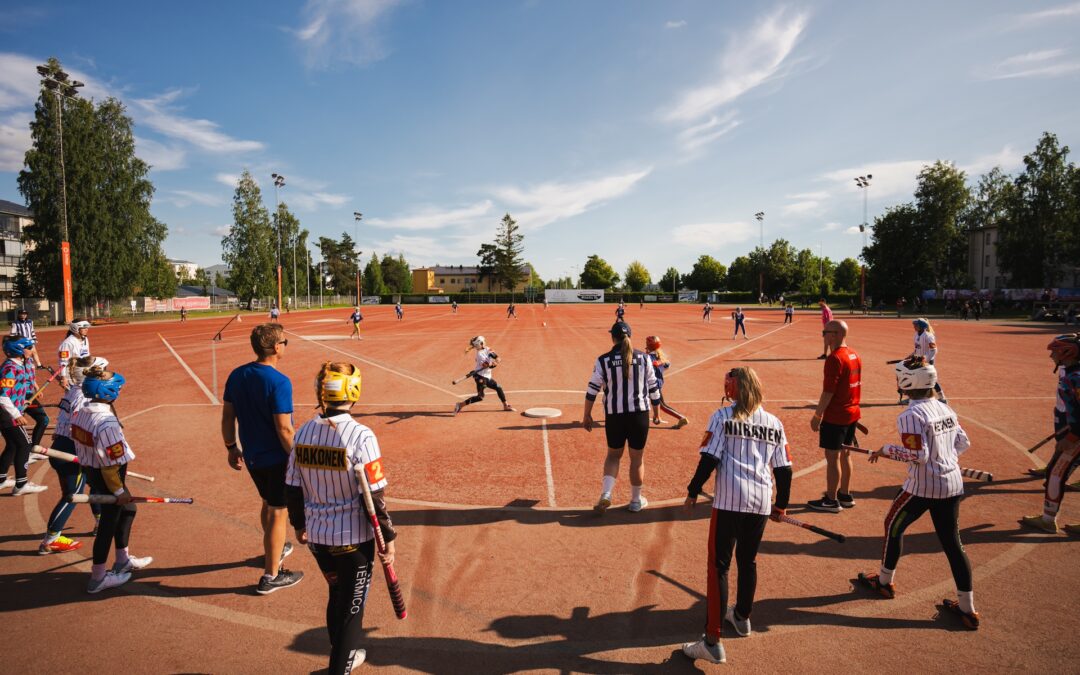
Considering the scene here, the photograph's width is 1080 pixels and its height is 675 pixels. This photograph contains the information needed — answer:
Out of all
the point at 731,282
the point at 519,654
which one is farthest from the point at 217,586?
A: the point at 731,282

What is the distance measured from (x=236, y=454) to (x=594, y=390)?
4.27m

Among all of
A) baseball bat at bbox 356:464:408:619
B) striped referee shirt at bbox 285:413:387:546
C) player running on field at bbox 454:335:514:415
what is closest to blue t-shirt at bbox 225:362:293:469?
striped referee shirt at bbox 285:413:387:546

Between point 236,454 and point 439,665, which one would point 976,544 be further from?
point 236,454

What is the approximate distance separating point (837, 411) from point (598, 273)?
13558 centimetres

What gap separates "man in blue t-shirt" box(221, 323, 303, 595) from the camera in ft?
15.3

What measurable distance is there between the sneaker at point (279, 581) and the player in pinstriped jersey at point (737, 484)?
13.3ft

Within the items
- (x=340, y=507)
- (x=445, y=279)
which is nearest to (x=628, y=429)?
(x=340, y=507)

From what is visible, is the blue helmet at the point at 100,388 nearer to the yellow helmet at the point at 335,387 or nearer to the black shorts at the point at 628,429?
the yellow helmet at the point at 335,387

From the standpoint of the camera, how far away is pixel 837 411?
6.57 metres

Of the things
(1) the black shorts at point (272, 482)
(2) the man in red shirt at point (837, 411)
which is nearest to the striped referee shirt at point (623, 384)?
(2) the man in red shirt at point (837, 411)

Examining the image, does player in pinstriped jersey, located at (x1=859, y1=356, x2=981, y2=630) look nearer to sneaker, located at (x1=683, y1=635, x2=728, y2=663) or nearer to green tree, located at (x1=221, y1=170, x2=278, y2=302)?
sneaker, located at (x1=683, y1=635, x2=728, y2=663)

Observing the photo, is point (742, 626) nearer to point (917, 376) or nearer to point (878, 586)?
point (878, 586)

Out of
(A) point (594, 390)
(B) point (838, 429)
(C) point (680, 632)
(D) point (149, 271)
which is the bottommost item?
(C) point (680, 632)

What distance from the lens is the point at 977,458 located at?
9.12 m
